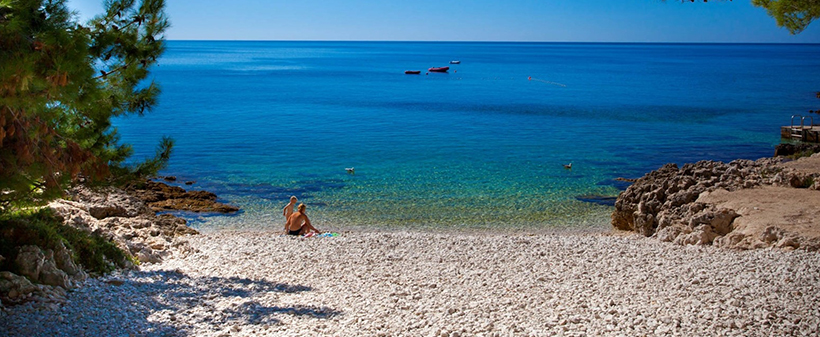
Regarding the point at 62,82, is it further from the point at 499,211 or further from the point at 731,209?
the point at 499,211

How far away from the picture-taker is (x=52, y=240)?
9703mm

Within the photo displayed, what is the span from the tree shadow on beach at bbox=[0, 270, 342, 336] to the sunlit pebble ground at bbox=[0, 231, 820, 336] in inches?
0.6

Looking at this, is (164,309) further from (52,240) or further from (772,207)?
(772,207)

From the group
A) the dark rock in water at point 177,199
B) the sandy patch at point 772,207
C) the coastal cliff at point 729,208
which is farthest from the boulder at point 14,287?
the sandy patch at point 772,207

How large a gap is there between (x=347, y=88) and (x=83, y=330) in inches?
2636

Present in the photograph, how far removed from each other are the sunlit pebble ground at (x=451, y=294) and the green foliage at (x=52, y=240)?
50 cm

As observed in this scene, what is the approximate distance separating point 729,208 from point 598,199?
797cm

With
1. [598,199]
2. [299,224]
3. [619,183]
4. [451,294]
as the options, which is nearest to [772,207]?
[598,199]

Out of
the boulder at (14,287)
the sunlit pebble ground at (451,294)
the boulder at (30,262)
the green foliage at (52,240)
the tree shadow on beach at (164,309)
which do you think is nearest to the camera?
the tree shadow on beach at (164,309)

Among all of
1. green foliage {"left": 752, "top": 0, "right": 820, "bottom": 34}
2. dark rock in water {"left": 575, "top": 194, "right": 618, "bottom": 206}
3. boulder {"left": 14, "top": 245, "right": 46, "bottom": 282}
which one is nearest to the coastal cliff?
dark rock in water {"left": 575, "top": 194, "right": 618, "bottom": 206}

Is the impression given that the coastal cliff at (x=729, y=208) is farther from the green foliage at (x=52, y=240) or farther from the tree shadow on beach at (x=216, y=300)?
the green foliage at (x=52, y=240)

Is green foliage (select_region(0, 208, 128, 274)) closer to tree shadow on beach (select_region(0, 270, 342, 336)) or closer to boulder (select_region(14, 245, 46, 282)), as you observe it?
boulder (select_region(14, 245, 46, 282))

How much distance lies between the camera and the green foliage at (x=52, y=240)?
9.31m

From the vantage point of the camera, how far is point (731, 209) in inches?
569
